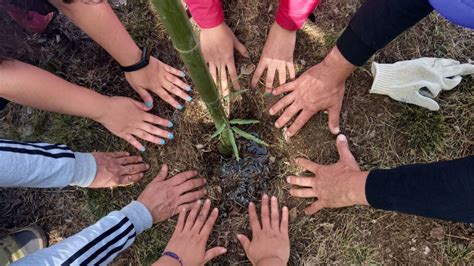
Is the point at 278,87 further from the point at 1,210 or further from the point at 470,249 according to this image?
the point at 1,210

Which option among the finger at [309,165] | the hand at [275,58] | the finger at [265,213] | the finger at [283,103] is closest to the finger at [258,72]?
the hand at [275,58]

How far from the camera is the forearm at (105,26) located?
1.55 m

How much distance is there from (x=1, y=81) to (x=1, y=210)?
26.7 inches

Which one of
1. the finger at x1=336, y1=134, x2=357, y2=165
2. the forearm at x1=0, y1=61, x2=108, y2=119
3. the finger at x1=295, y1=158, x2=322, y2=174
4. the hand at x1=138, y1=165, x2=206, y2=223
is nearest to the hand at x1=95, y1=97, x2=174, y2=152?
the forearm at x1=0, y1=61, x2=108, y2=119

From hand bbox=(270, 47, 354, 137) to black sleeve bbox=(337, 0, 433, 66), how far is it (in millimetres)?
167

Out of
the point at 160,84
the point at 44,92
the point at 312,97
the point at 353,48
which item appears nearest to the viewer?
the point at 353,48

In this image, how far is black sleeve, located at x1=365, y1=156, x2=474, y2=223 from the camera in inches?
50.6

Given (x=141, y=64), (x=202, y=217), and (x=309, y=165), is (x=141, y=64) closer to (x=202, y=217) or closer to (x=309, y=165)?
(x=202, y=217)

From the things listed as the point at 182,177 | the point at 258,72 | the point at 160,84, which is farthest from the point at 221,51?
the point at 182,177

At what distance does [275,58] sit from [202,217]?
69 centimetres

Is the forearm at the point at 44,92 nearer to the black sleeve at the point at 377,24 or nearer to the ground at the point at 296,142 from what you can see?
the ground at the point at 296,142

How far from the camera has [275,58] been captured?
5.83ft

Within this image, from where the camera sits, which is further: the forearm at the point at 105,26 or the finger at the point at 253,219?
the finger at the point at 253,219

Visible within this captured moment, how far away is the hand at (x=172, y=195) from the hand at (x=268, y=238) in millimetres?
229
